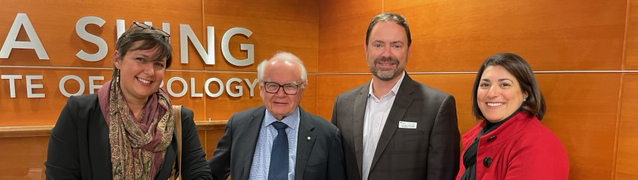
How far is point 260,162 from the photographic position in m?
1.77

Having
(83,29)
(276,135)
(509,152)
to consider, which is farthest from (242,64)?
(509,152)

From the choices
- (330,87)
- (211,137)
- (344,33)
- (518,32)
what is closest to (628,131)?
(518,32)

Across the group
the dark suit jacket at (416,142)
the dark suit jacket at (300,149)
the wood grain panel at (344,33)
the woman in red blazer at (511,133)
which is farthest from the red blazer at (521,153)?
the wood grain panel at (344,33)

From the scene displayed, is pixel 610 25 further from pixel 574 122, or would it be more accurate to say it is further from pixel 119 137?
pixel 119 137

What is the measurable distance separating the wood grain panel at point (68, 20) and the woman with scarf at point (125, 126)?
2252 millimetres

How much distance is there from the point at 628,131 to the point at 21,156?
4.68 m

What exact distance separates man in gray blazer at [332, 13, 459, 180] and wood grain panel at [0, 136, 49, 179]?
117 inches

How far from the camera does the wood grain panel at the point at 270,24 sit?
13.0 ft

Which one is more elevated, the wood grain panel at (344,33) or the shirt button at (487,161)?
the wood grain panel at (344,33)

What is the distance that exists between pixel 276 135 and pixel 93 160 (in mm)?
812

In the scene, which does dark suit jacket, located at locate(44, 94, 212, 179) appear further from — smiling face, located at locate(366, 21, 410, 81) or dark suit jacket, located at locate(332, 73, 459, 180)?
smiling face, located at locate(366, 21, 410, 81)

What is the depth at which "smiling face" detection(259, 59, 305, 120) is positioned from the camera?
5.77 ft

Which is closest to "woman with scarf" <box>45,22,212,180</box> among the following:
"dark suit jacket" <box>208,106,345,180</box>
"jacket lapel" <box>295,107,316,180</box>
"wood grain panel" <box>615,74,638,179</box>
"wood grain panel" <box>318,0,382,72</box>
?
"dark suit jacket" <box>208,106,345,180</box>

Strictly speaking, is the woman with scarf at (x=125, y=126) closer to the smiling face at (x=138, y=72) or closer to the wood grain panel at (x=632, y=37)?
the smiling face at (x=138, y=72)
